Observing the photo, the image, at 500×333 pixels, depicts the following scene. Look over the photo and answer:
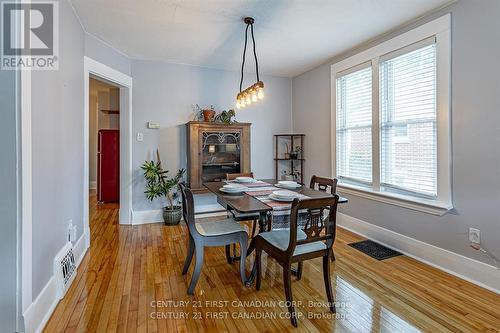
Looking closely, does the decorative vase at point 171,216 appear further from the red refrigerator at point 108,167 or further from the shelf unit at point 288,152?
the red refrigerator at point 108,167

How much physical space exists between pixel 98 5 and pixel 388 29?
9.96 feet

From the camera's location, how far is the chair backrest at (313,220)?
1687 millimetres

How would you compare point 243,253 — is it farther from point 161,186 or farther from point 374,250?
point 161,186

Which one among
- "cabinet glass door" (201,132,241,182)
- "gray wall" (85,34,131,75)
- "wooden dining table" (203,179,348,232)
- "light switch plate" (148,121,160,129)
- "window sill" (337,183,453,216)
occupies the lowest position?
"window sill" (337,183,453,216)

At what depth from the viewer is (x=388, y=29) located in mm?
2975

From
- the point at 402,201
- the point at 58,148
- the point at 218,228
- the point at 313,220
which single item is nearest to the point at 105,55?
the point at 58,148

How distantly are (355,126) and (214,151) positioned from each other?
2.13m

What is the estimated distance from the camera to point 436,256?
8.54 feet

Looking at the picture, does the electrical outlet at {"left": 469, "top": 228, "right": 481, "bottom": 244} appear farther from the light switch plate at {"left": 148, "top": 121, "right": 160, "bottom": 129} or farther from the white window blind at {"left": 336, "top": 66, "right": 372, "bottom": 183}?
the light switch plate at {"left": 148, "top": 121, "right": 160, "bottom": 129}

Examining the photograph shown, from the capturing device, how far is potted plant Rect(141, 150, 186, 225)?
154 inches

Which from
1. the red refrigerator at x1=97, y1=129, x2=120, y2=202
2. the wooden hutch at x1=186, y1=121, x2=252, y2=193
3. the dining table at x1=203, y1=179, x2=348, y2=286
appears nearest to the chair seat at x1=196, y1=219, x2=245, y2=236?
the dining table at x1=203, y1=179, x2=348, y2=286

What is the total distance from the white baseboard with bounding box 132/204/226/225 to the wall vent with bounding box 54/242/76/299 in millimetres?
1662

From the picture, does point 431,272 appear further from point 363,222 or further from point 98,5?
point 98,5

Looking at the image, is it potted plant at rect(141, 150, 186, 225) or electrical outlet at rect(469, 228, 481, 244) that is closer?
electrical outlet at rect(469, 228, 481, 244)
